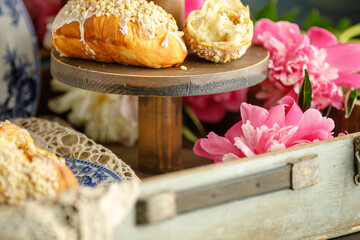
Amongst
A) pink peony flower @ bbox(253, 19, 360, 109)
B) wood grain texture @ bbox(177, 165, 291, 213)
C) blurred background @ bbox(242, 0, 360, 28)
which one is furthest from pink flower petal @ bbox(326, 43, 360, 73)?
blurred background @ bbox(242, 0, 360, 28)

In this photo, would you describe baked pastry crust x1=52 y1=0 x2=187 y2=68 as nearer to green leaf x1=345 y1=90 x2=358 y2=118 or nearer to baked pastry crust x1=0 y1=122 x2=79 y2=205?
baked pastry crust x1=0 y1=122 x2=79 y2=205

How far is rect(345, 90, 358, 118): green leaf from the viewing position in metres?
0.69

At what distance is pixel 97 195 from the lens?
0.39 meters

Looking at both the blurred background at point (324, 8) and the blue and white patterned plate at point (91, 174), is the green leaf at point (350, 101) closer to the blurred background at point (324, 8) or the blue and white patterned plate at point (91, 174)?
the blue and white patterned plate at point (91, 174)

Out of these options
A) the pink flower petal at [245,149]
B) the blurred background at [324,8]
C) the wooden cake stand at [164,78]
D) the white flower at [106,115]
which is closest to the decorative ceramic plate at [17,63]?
the white flower at [106,115]

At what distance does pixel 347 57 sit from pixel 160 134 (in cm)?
32

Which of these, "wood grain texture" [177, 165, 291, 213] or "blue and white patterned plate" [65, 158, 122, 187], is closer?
"wood grain texture" [177, 165, 291, 213]

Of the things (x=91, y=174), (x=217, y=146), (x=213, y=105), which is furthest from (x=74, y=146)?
(x=213, y=105)

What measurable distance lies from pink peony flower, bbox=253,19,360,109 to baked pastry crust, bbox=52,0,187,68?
0.21 metres

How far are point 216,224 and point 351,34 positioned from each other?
66 centimetres

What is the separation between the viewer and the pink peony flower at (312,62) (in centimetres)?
70

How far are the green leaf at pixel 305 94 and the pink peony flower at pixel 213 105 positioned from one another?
0.66 feet

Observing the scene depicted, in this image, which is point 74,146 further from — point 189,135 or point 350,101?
point 350,101

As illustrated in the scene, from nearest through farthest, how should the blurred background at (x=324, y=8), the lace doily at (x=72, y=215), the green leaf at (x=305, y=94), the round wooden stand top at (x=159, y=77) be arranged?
the lace doily at (x=72, y=215) < the round wooden stand top at (x=159, y=77) < the green leaf at (x=305, y=94) < the blurred background at (x=324, y=8)
